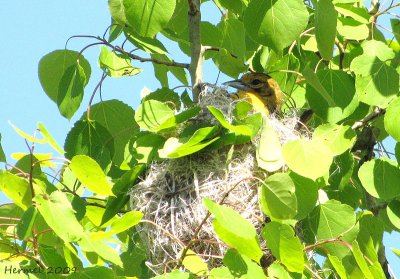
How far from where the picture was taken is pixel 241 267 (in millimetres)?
3793

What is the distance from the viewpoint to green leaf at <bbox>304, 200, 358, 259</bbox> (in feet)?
14.5

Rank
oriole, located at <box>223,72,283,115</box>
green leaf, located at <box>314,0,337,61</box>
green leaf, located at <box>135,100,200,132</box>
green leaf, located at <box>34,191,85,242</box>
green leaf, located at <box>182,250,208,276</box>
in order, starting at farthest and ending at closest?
oriole, located at <box>223,72,283,115</box> < green leaf, located at <box>135,100,200,132</box> < green leaf, located at <box>314,0,337,61</box> < green leaf, located at <box>182,250,208,276</box> < green leaf, located at <box>34,191,85,242</box>

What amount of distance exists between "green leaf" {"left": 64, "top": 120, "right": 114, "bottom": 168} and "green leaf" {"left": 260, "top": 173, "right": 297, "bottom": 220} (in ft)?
3.96

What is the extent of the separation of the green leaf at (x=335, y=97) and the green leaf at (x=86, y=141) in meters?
1.10

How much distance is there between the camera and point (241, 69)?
5.46 m

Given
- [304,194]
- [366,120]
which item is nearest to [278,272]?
[304,194]

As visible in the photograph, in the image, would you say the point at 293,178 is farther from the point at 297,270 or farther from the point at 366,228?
the point at 366,228

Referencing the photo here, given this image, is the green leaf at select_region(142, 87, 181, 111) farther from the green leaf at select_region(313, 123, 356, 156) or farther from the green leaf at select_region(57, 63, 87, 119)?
the green leaf at select_region(313, 123, 356, 156)

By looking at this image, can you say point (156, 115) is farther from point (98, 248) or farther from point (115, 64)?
point (98, 248)

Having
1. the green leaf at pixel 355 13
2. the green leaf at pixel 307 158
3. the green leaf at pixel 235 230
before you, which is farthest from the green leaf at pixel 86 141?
the green leaf at pixel 355 13

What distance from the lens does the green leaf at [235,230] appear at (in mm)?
3666

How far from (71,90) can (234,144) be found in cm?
88

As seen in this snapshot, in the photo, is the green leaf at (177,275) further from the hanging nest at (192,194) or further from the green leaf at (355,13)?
the green leaf at (355,13)

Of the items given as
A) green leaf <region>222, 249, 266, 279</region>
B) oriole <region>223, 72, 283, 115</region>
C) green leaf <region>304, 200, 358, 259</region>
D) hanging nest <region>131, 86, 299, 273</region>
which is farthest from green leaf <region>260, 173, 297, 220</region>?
oriole <region>223, 72, 283, 115</region>
